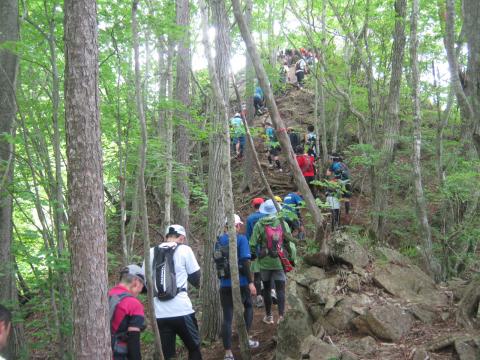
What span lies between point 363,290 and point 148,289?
2.75m

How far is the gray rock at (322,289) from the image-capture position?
577 centimetres

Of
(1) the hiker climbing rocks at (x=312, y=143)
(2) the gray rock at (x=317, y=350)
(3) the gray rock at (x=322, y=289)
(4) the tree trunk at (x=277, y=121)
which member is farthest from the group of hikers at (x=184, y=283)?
(1) the hiker climbing rocks at (x=312, y=143)

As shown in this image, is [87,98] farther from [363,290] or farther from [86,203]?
[363,290]

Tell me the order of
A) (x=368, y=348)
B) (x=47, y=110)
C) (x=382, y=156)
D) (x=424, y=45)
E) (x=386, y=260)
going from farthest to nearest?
(x=424, y=45) < (x=382, y=156) < (x=47, y=110) < (x=386, y=260) < (x=368, y=348)

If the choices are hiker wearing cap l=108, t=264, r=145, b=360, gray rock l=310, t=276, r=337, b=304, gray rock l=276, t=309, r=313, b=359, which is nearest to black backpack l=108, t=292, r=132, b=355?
hiker wearing cap l=108, t=264, r=145, b=360

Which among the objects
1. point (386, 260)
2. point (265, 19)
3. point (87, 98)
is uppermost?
point (265, 19)

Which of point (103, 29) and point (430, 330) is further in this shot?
point (103, 29)

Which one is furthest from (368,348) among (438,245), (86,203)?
(438,245)

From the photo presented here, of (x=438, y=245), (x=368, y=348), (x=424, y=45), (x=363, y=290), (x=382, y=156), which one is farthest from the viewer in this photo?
(x=424, y=45)

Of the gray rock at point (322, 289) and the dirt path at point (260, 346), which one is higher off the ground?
the gray rock at point (322, 289)

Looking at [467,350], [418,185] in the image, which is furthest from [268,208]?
[467,350]

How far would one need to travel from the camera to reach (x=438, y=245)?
883 cm

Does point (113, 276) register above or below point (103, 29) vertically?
below

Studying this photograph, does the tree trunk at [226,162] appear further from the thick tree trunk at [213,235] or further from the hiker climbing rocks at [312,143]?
the hiker climbing rocks at [312,143]
